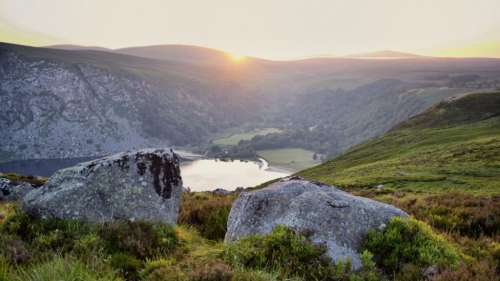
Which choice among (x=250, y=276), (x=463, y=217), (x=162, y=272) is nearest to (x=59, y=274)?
(x=162, y=272)

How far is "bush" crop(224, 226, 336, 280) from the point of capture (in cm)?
781

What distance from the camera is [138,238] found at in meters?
9.47

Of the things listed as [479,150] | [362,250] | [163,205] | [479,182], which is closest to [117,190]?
[163,205]

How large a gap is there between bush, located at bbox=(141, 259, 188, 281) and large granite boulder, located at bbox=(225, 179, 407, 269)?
2882mm

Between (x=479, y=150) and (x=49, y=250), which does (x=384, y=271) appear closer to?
(x=49, y=250)

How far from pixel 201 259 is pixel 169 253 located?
127cm

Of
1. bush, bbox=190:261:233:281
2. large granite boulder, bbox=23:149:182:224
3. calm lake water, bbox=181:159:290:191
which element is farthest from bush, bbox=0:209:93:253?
calm lake water, bbox=181:159:290:191

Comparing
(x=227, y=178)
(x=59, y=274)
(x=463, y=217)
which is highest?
(x=59, y=274)

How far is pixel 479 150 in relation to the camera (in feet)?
131

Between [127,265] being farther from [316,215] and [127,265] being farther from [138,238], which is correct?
[316,215]

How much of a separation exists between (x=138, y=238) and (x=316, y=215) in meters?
4.58

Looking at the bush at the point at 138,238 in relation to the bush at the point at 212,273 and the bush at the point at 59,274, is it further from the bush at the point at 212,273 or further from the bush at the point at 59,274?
the bush at the point at 59,274

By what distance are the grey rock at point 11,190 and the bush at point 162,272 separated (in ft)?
67.6

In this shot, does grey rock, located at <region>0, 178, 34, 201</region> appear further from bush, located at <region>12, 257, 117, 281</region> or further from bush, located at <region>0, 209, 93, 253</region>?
bush, located at <region>12, 257, 117, 281</region>
